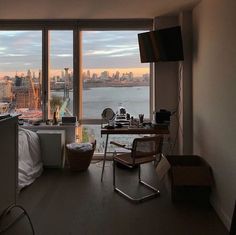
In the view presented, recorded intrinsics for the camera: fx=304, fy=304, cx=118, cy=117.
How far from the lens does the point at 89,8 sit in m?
4.36

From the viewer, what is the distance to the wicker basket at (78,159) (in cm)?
459

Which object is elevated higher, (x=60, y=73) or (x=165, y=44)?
(x=165, y=44)

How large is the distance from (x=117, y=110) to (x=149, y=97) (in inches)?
24.3

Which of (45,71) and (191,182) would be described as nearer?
(191,182)

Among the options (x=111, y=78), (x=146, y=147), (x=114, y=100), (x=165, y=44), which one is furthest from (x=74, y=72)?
(x=146, y=147)

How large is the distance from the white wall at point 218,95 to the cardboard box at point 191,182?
0.09 meters

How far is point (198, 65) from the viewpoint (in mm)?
4094

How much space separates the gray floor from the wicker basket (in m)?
0.50

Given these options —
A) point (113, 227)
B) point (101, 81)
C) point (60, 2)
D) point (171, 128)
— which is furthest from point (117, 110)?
point (113, 227)

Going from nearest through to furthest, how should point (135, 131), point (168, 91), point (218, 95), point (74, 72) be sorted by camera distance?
point (218, 95) → point (135, 131) → point (168, 91) → point (74, 72)

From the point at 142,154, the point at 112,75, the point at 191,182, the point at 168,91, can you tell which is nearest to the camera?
the point at 191,182

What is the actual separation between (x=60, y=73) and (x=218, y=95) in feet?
10.2

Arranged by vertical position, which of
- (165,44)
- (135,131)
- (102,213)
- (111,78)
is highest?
(165,44)

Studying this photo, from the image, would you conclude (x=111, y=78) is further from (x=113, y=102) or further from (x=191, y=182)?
(x=191, y=182)
